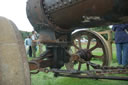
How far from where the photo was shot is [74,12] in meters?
1.71

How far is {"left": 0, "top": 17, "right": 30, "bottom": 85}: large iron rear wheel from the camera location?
100 cm

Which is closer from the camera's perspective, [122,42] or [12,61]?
[12,61]

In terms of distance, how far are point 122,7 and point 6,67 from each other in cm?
105

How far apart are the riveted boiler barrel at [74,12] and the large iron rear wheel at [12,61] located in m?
0.77

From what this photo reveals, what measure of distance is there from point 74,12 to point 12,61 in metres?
0.90

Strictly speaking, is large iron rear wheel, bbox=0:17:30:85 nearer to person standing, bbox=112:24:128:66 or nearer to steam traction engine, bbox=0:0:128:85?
steam traction engine, bbox=0:0:128:85

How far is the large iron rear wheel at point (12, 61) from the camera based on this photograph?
3.29 ft

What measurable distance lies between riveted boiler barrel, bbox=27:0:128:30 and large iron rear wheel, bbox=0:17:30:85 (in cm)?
77

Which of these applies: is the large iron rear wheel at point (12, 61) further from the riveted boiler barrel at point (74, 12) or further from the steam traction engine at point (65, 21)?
the riveted boiler barrel at point (74, 12)


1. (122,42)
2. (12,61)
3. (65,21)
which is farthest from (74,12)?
(122,42)

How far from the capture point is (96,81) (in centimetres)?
281

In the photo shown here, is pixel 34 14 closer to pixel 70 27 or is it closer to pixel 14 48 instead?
pixel 70 27

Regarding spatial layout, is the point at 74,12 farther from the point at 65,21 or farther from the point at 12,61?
the point at 12,61

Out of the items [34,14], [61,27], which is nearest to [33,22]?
[34,14]
